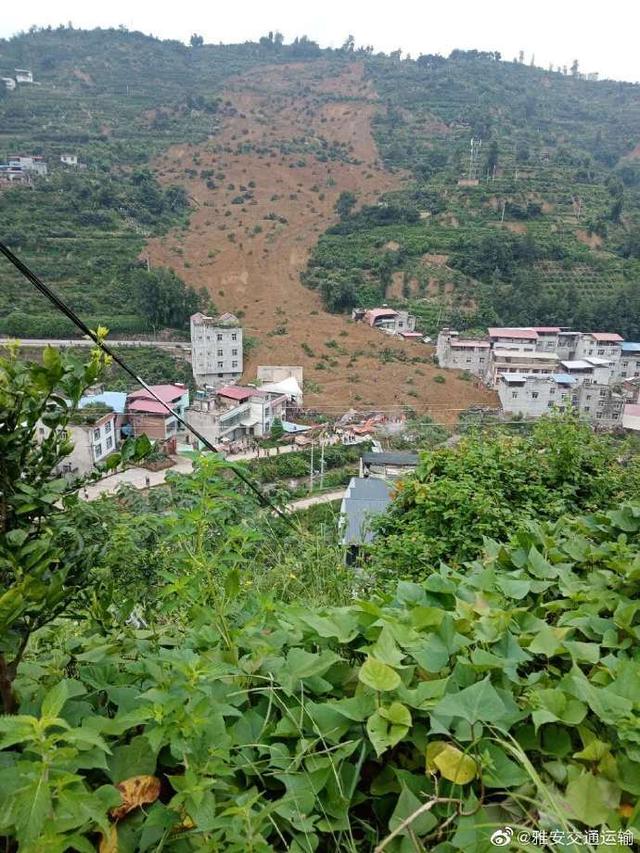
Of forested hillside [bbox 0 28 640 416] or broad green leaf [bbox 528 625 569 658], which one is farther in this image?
forested hillside [bbox 0 28 640 416]

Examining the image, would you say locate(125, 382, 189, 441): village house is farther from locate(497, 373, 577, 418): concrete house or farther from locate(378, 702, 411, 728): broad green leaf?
locate(378, 702, 411, 728): broad green leaf

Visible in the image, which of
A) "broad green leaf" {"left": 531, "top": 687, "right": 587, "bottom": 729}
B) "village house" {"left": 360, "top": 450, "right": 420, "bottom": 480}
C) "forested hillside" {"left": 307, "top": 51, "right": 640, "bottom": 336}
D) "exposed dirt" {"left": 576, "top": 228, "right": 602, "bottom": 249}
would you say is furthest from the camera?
"exposed dirt" {"left": 576, "top": 228, "right": 602, "bottom": 249}

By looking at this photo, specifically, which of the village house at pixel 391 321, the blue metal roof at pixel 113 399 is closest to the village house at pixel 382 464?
the blue metal roof at pixel 113 399

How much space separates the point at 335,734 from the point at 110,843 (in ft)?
0.86

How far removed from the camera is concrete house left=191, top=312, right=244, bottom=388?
16734 mm

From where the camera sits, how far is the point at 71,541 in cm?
77

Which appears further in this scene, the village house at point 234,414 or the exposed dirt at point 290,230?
the exposed dirt at point 290,230

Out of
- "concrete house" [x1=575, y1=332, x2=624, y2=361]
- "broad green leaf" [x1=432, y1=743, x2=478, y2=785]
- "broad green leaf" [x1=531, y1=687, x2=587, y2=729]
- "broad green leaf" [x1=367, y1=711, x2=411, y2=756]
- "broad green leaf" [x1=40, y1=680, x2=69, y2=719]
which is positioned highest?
"broad green leaf" [x1=40, y1=680, x2=69, y2=719]

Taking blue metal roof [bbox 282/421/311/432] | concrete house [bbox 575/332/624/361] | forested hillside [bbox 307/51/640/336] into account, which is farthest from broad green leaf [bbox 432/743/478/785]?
forested hillside [bbox 307/51/640/336]

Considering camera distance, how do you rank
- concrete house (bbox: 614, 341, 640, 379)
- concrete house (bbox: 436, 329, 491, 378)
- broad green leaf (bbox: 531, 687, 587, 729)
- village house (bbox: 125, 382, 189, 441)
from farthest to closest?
1. concrete house (bbox: 614, 341, 640, 379)
2. concrete house (bbox: 436, 329, 491, 378)
3. village house (bbox: 125, 382, 189, 441)
4. broad green leaf (bbox: 531, 687, 587, 729)

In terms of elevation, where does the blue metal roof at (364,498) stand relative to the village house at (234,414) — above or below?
above

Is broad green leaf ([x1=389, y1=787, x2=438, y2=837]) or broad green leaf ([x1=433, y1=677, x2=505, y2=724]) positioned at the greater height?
broad green leaf ([x1=433, y1=677, x2=505, y2=724])

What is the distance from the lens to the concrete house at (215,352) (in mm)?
16734

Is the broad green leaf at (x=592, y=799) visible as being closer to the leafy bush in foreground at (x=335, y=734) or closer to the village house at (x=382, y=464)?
the leafy bush in foreground at (x=335, y=734)
